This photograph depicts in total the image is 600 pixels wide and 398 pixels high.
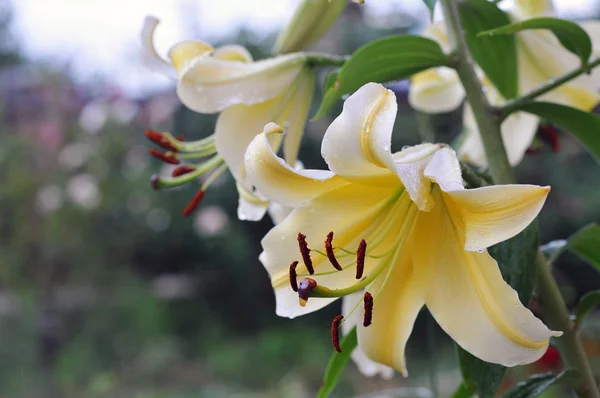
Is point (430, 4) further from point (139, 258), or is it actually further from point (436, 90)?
point (139, 258)

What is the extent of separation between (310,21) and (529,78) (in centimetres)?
17

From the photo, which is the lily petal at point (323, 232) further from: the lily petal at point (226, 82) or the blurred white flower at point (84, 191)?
the blurred white flower at point (84, 191)

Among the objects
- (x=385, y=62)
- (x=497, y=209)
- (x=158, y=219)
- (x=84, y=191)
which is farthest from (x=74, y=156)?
(x=497, y=209)

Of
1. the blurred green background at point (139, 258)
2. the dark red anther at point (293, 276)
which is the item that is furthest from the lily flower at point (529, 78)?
the blurred green background at point (139, 258)

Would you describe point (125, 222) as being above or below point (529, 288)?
below

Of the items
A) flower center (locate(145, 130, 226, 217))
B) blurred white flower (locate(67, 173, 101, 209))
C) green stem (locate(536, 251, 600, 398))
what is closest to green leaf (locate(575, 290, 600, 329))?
green stem (locate(536, 251, 600, 398))

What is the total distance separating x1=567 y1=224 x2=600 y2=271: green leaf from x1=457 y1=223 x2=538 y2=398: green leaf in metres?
0.06

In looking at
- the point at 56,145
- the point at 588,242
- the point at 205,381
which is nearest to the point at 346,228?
the point at 588,242

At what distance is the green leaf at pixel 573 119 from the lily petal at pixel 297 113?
0.40 ft

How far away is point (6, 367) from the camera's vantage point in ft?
7.01

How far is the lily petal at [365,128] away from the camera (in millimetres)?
266

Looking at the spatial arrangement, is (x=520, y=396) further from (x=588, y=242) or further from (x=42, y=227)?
(x=42, y=227)

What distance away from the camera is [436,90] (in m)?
0.52

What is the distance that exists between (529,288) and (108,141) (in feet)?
7.08
